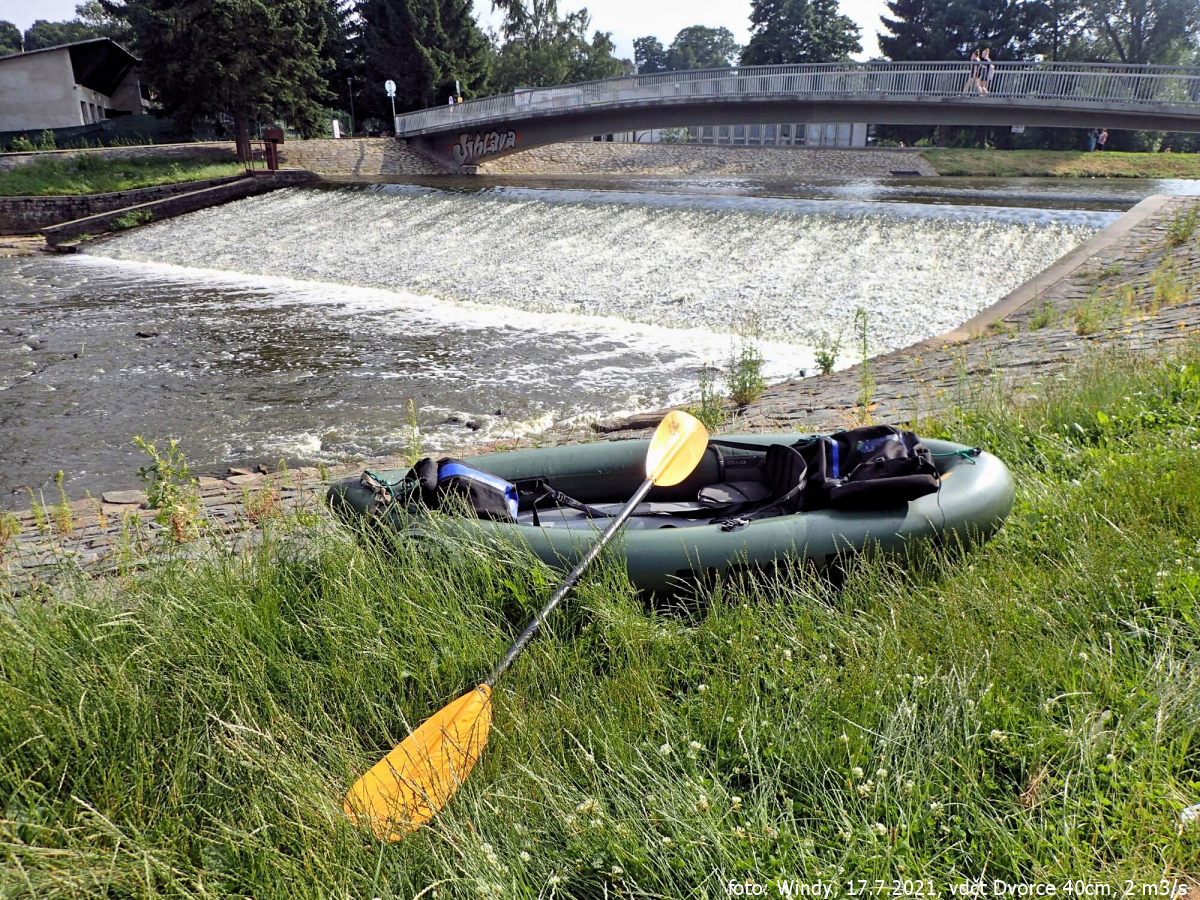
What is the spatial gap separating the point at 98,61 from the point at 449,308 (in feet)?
110

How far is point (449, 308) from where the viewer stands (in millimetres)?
11719

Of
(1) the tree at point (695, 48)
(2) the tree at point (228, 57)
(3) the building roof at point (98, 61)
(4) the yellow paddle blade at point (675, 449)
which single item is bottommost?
(4) the yellow paddle blade at point (675, 449)

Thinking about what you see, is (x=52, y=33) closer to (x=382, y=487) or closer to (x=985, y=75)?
(x=985, y=75)

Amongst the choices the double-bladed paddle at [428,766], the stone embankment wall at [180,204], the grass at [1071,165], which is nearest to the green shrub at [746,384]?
the double-bladed paddle at [428,766]

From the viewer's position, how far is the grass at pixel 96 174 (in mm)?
21906

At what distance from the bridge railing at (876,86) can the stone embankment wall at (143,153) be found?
8275mm

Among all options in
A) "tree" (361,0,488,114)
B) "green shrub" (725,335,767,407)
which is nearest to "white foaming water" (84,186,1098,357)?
"green shrub" (725,335,767,407)

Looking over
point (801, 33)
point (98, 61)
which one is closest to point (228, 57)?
point (98, 61)

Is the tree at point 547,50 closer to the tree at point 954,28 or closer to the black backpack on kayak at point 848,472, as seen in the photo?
the tree at point 954,28

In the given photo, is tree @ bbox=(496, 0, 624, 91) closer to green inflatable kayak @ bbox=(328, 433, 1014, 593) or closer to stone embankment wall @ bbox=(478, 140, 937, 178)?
stone embankment wall @ bbox=(478, 140, 937, 178)

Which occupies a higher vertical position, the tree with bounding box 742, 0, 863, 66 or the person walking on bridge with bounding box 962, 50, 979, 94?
the tree with bounding box 742, 0, 863, 66

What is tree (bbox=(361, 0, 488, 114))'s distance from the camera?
125ft

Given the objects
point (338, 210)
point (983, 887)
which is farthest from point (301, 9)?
point (983, 887)

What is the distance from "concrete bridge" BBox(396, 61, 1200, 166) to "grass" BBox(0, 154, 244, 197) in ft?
29.5
